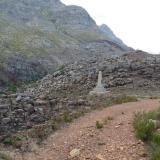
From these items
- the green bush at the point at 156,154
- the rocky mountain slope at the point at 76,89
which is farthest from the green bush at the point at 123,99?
the green bush at the point at 156,154

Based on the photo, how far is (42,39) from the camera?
3701 inches

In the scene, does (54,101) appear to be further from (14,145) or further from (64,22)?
(64,22)

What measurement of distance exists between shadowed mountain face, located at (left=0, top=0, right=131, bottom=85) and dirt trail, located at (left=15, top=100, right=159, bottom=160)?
129 ft

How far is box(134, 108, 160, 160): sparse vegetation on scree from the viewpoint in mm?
16169

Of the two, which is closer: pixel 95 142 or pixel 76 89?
pixel 95 142

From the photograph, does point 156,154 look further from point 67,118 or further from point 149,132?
point 67,118

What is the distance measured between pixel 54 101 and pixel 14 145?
7996mm

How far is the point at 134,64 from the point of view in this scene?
41.4m

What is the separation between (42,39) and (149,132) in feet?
254

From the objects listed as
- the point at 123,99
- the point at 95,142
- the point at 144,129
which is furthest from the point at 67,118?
the point at 123,99

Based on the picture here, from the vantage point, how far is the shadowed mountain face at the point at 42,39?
232 ft

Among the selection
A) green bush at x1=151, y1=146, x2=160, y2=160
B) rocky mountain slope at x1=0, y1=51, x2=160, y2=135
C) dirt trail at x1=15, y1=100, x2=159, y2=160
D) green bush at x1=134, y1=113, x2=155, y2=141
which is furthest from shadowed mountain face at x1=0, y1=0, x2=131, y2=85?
green bush at x1=151, y1=146, x2=160, y2=160

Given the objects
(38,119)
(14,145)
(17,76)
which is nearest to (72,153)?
(14,145)

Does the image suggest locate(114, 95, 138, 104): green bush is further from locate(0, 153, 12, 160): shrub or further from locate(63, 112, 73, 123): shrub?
locate(0, 153, 12, 160): shrub
